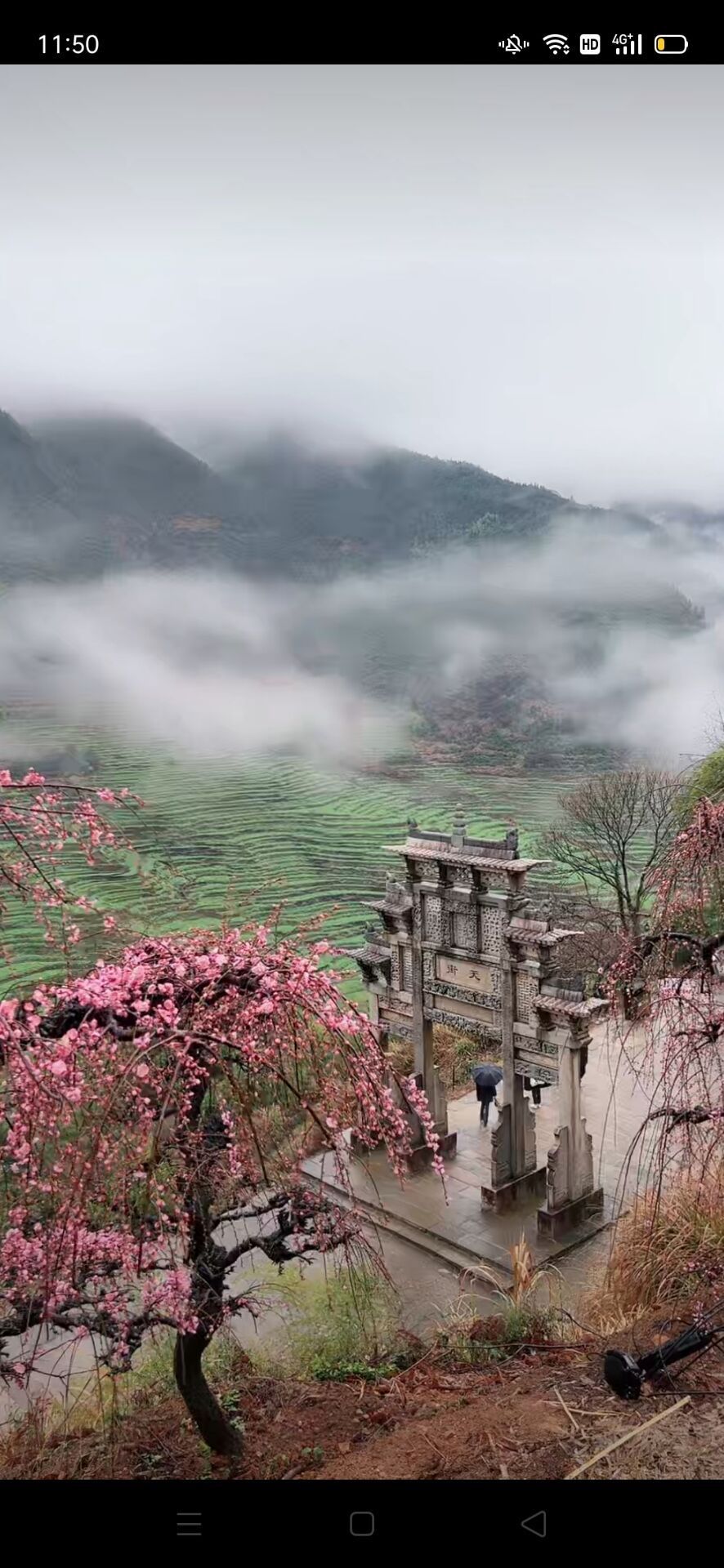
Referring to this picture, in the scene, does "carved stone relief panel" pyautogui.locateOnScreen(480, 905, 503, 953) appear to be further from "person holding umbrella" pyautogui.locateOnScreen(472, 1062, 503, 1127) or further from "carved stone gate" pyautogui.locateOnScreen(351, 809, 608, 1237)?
"person holding umbrella" pyautogui.locateOnScreen(472, 1062, 503, 1127)

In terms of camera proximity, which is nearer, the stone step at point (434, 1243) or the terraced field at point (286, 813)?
the stone step at point (434, 1243)

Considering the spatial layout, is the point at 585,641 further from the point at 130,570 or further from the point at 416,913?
the point at 416,913

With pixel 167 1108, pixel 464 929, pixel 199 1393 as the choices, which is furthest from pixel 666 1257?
pixel 167 1108

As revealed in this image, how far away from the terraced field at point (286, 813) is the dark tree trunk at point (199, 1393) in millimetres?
8375

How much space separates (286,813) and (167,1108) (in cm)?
1312

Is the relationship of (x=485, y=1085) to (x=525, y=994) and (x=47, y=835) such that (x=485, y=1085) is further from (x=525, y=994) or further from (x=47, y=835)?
(x=47, y=835)

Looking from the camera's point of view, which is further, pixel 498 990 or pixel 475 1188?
pixel 475 1188

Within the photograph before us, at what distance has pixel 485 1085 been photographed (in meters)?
9.83

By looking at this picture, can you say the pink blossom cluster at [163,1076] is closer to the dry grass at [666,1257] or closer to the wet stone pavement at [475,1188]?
Answer: the dry grass at [666,1257]

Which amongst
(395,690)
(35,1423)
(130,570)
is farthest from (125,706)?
(35,1423)

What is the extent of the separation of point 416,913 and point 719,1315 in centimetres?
514
